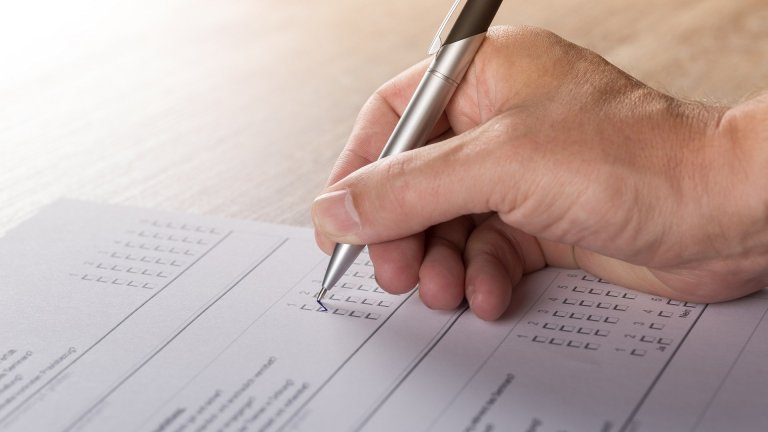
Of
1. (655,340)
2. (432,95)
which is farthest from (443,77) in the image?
(655,340)

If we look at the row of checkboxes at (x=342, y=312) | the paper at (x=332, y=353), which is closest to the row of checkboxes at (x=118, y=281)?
the paper at (x=332, y=353)

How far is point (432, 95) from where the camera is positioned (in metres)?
0.72

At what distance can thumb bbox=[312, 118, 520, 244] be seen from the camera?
61cm

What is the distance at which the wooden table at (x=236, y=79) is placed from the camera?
3.16ft

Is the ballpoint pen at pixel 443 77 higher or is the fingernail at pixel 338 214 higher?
the ballpoint pen at pixel 443 77

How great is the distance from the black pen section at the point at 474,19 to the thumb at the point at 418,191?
11 centimetres

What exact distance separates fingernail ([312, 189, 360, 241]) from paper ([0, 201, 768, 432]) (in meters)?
0.06

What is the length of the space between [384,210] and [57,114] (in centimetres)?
64

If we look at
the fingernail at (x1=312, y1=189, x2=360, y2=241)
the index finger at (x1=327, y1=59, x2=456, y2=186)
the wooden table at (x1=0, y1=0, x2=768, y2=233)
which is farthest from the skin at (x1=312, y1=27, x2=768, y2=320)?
the wooden table at (x1=0, y1=0, x2=768, y2=233)

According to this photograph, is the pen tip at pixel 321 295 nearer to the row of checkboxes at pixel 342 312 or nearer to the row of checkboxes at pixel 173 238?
the row of checkboxes at pixel 342 312

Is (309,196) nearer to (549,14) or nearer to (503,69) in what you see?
(503,69)

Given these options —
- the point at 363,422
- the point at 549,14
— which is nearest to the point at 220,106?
the point at 549,14

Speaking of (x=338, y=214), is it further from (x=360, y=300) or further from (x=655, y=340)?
(x=655, y=340)

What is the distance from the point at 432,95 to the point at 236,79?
54cm
